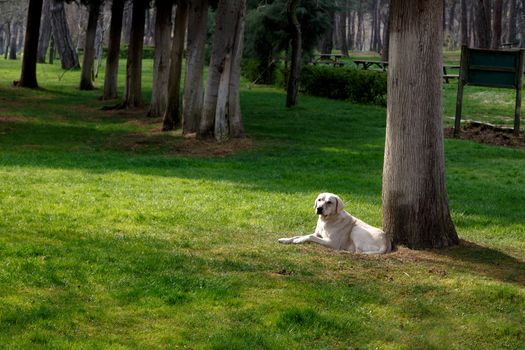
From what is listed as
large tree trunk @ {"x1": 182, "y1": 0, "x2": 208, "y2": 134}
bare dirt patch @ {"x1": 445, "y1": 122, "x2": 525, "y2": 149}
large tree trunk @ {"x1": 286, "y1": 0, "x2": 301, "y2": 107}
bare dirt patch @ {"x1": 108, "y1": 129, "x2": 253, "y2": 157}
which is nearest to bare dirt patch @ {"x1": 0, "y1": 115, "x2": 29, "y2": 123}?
bare dirt patch @ {"x1": 108, "y1": 129, "x2": 253, "y2": 157}

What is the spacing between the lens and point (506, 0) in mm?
88438

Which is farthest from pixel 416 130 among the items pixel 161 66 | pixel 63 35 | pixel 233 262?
pixel 63 35

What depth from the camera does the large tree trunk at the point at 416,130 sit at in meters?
9.77

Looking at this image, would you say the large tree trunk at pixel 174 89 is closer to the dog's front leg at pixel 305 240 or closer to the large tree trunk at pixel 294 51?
the large tree trunk at pixel 294 51

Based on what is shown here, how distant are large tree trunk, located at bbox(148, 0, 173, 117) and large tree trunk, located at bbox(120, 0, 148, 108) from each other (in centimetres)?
236

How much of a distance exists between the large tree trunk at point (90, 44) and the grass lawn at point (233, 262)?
1805 centimetres

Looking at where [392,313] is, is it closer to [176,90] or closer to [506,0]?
[176,90]

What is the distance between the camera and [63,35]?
50.2m

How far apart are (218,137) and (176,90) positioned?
11.6 feet

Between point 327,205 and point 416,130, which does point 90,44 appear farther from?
point 416,130

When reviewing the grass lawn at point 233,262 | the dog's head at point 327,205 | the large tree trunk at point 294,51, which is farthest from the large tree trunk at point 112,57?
the dog's head at point 327,205

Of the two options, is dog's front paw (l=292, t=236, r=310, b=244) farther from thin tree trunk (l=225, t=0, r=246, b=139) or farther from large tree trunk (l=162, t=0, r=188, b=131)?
large tree trunk (l=162, t=0, r=188, b=131)

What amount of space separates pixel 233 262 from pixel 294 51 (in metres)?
21.2

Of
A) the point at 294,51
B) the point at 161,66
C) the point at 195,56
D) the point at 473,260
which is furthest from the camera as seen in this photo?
the point at 294,51
